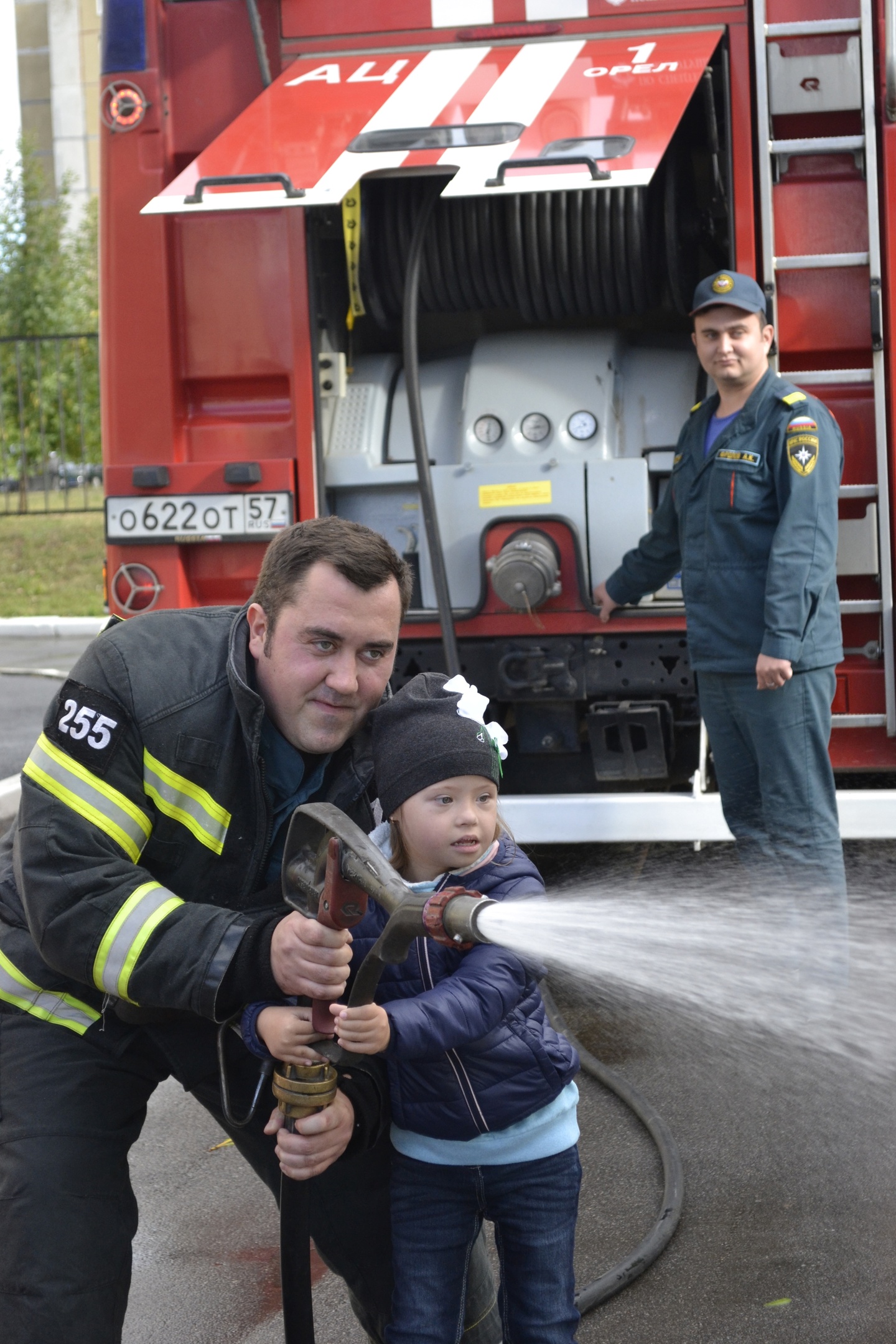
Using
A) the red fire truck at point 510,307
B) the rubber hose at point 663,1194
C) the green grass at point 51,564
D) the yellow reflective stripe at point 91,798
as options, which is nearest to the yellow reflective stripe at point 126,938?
the yellow reflective stripe at point 91,798

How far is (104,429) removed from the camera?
4.68 meters

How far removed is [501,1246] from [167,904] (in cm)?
77

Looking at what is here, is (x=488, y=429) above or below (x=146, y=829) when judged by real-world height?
above

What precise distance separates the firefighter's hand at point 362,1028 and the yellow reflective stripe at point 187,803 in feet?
1.44

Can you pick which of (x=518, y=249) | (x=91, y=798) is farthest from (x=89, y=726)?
(x=518, y=249)

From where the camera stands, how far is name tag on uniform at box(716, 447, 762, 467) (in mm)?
4059

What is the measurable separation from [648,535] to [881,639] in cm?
81

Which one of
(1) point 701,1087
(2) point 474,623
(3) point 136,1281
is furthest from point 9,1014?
(2) point 474,623

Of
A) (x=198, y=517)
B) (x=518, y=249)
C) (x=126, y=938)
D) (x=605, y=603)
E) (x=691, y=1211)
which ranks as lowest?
(x=691, y=1211)

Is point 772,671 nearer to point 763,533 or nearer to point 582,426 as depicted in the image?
point 763,533

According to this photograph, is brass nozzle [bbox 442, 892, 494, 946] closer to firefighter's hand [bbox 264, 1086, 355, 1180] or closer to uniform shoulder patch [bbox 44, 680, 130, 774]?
firefighter's hand [bbox 264, 1086, 355, 1180]

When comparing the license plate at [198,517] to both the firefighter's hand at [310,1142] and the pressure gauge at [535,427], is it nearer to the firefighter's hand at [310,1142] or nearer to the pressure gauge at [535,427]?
the pressure gauge at [535,427]

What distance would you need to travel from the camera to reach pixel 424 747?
216 centimetres

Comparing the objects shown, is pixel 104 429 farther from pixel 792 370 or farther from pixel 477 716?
pixel 477 716
